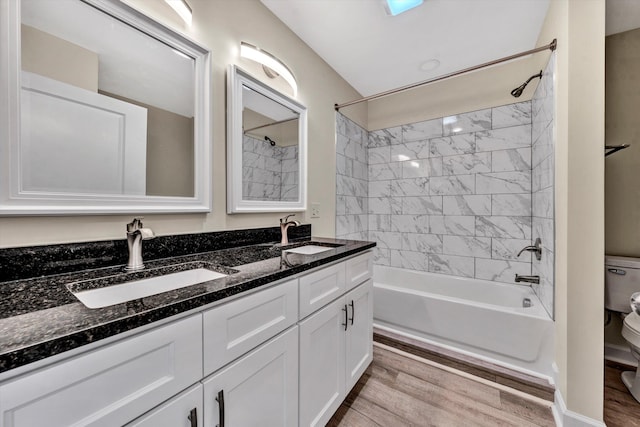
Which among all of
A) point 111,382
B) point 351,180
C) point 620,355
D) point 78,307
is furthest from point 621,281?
point 78,307

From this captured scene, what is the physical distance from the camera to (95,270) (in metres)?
0.96

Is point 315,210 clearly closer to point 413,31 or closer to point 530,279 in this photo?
point 413,31

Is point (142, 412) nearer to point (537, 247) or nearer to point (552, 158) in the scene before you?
point (552, 158)

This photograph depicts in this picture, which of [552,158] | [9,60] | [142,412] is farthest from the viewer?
[552,158]

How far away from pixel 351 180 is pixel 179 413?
243 centimetres

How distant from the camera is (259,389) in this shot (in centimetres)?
90

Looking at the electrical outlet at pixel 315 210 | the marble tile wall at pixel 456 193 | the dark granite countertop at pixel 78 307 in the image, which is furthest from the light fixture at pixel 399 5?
the dark granite countertop at pixel 78 307

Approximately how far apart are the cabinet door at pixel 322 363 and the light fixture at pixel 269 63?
159 centimetres

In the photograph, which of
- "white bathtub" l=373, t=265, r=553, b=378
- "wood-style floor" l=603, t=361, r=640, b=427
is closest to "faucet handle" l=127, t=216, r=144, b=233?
"white bathtub" l=373, t=265, r=553, b=378

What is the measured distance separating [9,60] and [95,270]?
74cm

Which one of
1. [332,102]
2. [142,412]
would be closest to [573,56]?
[332,102]

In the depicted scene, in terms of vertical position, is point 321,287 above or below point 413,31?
below

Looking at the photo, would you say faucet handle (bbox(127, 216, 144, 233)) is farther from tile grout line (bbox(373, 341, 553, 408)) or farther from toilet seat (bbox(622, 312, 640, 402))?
toilet seat (bbox(622, 312, 640, 402))

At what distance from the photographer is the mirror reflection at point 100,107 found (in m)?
0.87
